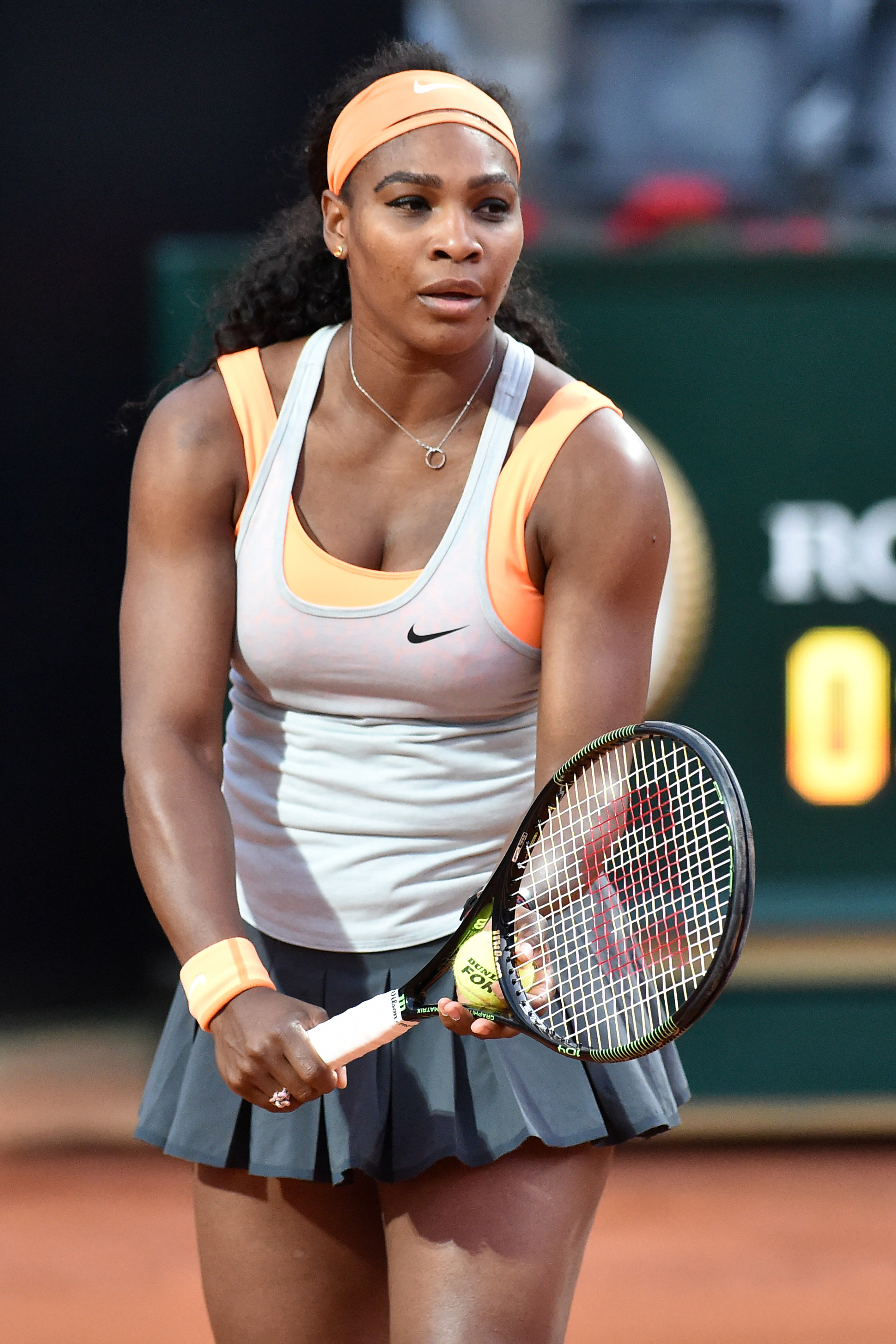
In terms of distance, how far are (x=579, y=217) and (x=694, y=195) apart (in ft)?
1.61

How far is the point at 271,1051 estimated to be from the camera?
4.79 feet

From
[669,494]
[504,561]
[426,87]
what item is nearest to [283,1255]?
[504,561]

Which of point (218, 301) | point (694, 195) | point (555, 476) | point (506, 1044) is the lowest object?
point (506, 1044)

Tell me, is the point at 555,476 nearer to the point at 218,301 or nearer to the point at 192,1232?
the point at 218,301

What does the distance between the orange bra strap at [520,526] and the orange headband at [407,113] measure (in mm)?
268

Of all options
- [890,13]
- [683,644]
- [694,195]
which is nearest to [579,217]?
[694,195]

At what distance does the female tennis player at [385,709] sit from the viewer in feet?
5.13

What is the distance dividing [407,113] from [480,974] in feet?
2.50

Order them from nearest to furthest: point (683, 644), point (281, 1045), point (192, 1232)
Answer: point (281, 1045) → point (192, 1232) → point (683, 644)

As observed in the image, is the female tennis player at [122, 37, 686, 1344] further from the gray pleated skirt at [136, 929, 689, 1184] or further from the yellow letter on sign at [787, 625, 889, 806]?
the yellow letter on sign at [787, 625, 889, 806]

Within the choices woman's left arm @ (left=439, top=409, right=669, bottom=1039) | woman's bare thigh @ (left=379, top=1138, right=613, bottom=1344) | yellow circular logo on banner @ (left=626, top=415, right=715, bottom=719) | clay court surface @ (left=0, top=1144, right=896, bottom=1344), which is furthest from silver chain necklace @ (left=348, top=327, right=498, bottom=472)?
yellow circular logo on banner @ (left=626, top=415, right=715, bottom=719)

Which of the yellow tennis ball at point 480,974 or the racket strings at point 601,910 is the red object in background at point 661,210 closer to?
the racket strings at point 601,910

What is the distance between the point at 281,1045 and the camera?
4.78 feet

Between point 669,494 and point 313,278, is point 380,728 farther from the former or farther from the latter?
point 669,494
